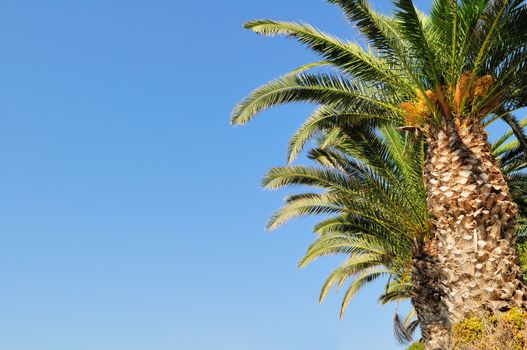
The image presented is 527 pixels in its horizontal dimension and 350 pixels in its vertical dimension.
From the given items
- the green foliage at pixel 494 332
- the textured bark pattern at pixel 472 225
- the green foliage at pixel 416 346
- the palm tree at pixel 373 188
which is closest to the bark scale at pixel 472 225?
the textured bark pattern at pixel 472 225

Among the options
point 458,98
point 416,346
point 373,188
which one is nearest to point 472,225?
point 458,98

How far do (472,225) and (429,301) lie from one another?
4.05 meters

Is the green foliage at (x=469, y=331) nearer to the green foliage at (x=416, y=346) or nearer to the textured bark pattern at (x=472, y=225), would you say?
the textured bark pattern at (x=472, y=225)

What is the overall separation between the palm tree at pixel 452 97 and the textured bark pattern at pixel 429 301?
2.03 metres

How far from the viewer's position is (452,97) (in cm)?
905

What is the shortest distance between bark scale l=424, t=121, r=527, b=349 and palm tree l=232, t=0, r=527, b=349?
2 centimetres

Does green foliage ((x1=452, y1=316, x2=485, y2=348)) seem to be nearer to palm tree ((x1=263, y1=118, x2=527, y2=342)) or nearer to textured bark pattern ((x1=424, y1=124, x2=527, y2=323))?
textured bark pattern ((x1=424, y1=124, x2=527, y2=323))

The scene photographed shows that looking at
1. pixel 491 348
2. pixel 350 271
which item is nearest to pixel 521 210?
pixel 350 271

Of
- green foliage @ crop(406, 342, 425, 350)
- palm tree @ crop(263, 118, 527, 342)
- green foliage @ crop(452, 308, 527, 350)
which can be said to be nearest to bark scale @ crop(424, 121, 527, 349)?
green foliage @ crop(452, 308, 527, 350)

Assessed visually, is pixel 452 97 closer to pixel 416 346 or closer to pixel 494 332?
pixel 494 332

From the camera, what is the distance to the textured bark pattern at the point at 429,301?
11477 millimetres

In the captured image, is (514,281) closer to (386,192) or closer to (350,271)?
(386,192)

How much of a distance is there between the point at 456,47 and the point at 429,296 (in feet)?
18.8

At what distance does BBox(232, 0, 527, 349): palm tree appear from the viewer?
27.5 ft
